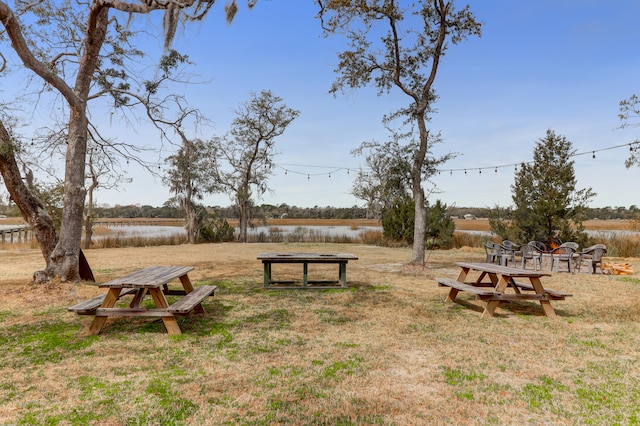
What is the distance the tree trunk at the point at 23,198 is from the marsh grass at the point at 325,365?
1.53 m

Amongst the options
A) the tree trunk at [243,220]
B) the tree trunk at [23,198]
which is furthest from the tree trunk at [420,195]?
the tree trunk at [243,220]

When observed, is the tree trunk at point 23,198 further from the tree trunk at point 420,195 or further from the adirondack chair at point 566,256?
the adirondack chair at point 566,256

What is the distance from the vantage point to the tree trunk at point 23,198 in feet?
23.6

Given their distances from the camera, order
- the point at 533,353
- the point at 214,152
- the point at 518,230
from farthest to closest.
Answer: the point at 214,152 < the point at 518,230 < the point at 533,353

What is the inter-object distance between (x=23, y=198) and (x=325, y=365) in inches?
282

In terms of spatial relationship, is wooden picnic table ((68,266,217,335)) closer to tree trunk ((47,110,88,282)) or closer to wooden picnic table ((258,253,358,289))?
wooden picnic table ((258,253,358,289))

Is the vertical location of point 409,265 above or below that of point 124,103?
below

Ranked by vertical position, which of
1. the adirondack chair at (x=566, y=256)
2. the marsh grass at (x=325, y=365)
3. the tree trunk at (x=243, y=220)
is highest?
the tree trunk at (x=243, y=220)

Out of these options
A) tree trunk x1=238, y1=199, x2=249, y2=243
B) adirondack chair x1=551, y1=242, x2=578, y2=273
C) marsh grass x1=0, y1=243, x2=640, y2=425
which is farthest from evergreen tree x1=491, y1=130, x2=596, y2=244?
tree trunk x1=238, y1=199, x2=249, y2=243

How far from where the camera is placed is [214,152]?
25016mm

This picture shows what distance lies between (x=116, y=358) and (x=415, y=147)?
9.81 meters

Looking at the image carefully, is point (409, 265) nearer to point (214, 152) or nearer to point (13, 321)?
point (13, 321)

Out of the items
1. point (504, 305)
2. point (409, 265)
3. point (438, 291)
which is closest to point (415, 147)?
point (409, 265)

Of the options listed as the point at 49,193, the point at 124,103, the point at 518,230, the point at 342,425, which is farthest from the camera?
the point at 49,193
